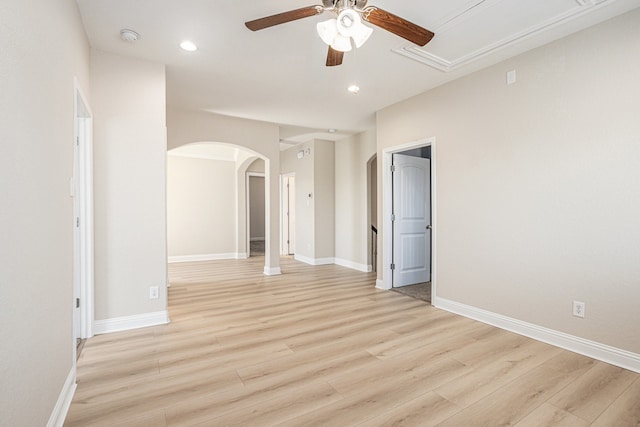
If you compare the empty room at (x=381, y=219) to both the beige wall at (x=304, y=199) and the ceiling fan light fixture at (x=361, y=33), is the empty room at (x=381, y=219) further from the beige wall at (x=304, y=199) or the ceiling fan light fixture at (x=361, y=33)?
the beige wall at (x=304, y=199)

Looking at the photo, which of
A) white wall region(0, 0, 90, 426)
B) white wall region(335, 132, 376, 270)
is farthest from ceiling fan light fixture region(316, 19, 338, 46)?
white wall region(335, 132, 376, 270)

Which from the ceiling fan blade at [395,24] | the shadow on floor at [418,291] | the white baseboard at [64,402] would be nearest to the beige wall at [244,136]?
→ the shadow on floor at [418,291]

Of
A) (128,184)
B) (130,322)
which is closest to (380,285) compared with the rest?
(130,322)

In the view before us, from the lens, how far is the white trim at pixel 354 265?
6227 millimetres

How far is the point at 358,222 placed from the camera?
650cm

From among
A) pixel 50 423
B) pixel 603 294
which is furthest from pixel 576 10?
pixel 50 423

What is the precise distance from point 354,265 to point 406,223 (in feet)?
6.61

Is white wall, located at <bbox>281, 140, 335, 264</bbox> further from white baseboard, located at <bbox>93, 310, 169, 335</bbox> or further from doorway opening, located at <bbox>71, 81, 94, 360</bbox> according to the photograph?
doorway opening, located at <bbox>71, 81, 94, 360</bbox>

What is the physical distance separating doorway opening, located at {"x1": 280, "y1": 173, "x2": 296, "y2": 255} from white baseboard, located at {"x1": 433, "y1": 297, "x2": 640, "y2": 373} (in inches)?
215

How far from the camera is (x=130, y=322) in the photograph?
3.14 metres

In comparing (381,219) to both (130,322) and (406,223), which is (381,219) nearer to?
(406,223)

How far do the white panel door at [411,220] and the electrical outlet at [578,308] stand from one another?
2348mm

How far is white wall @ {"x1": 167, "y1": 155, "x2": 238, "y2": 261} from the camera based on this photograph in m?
7.27

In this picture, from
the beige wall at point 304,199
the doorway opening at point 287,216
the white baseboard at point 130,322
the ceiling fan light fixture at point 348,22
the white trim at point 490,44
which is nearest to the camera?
the ceiling fan light fixture at point 348,22
